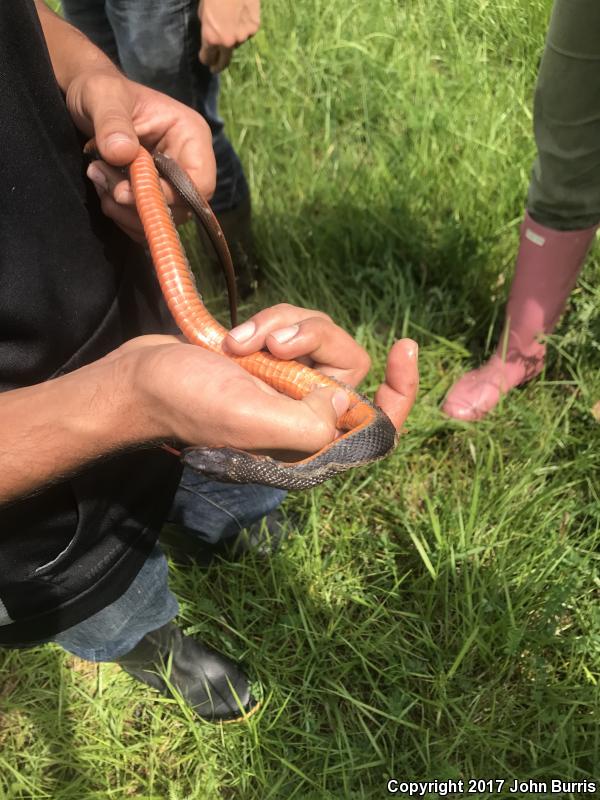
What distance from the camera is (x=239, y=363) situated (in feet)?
4.50

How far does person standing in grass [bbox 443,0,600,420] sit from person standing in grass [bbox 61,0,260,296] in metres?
1.14

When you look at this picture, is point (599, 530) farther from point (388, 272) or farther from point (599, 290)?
point (388, 272)

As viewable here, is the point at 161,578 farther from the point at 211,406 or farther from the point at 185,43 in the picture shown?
the point at 185,43

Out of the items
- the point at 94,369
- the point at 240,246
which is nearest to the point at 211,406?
the point at 94,369

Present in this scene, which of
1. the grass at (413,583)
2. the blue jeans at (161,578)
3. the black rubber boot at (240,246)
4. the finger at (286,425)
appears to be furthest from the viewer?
the black rubber boot at (240,246)

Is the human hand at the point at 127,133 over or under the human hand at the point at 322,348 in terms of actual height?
over

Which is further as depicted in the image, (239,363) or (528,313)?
(528,313)

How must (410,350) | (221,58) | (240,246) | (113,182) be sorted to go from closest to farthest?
(410,350) < (113,182) < (221,58) < (240,246)

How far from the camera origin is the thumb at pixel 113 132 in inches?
54.3

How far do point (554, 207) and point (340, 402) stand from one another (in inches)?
63.7

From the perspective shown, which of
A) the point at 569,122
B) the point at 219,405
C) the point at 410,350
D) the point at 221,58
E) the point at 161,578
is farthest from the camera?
the point at 221,58

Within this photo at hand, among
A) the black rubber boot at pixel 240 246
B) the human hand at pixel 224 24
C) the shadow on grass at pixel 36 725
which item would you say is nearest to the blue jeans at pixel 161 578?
the shadow on grass at pixel 36 725

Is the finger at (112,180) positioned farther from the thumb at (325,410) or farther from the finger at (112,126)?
the thumb at (325,410)

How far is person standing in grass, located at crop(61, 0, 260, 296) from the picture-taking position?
2.39 m
